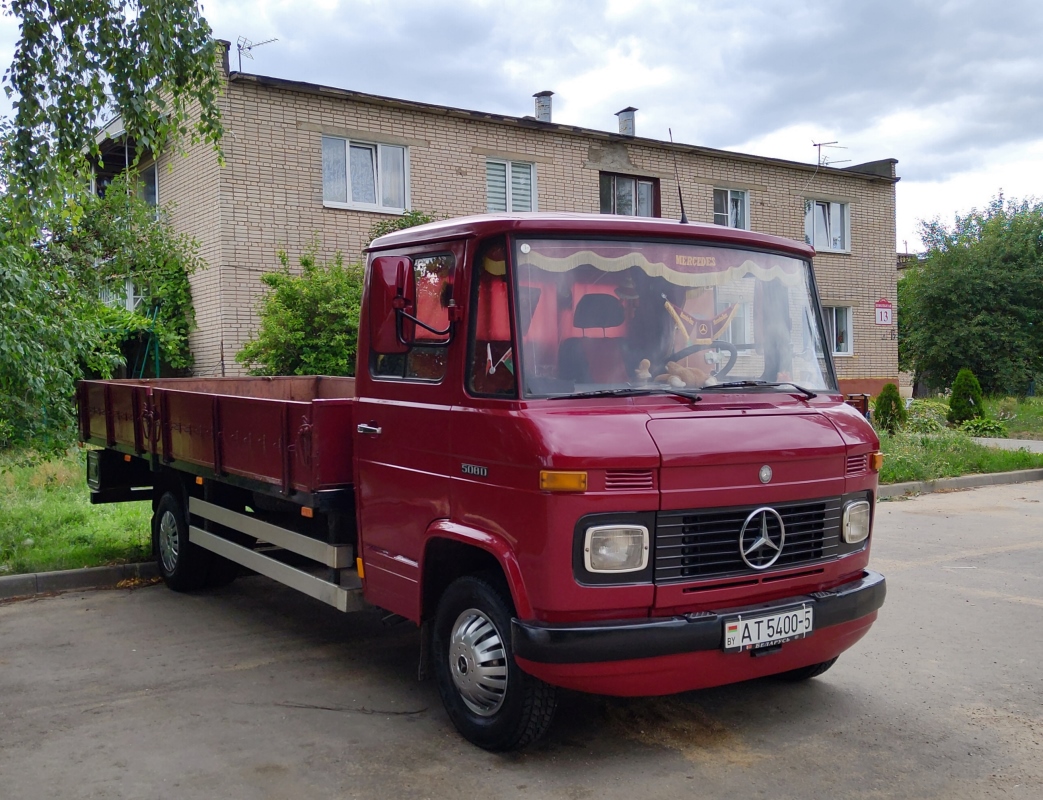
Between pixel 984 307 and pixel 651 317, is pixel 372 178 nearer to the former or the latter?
pixel 651 317

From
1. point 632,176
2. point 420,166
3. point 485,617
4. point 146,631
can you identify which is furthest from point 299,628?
point 632,176

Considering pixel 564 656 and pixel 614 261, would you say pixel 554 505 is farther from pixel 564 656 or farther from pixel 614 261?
pixel 614 261

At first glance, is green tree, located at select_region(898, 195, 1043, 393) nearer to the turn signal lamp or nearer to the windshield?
the windshield

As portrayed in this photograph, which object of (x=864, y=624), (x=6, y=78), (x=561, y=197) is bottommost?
(x=864, y=624)

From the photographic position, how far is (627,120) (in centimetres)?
2336

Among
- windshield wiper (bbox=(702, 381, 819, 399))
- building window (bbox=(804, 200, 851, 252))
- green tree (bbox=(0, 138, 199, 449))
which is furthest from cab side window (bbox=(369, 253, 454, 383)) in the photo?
building window (bbox=(804, 200, 851, 252))

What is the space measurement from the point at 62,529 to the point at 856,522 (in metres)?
7.19

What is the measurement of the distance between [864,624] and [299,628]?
3.73 metres

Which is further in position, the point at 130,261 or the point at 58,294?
the point at 130,261

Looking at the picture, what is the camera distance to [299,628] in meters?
6.78

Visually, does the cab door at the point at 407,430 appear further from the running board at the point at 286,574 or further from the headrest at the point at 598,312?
the headrest at the point at 598,312

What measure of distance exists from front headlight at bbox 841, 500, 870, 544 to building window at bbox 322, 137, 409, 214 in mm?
13608

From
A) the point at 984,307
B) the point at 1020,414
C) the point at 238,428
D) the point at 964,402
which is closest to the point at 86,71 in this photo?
the point at 238,428

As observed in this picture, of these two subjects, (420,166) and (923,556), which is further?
(420,166)
